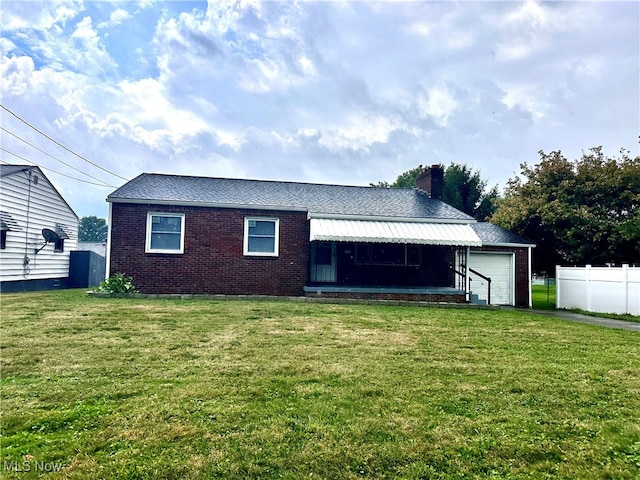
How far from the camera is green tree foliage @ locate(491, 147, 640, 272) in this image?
60.5ft

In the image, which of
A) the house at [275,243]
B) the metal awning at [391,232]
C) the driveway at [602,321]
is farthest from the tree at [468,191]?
the driveway at [602,321]

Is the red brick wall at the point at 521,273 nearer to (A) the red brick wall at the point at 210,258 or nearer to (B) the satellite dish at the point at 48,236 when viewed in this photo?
(A) the red brick wall at the point at 210,258

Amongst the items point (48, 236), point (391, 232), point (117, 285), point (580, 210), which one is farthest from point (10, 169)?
point (580, 210)

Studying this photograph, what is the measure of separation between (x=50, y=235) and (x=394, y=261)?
1711 centimetres

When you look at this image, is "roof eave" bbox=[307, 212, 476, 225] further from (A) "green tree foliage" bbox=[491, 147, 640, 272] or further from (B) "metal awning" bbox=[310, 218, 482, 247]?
(A) "green tree foliage" bbox=[491, 147, 640, 272]

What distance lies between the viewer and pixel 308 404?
4379 millimetres

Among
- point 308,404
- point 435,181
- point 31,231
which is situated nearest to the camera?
point 308,404

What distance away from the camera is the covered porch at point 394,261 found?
16047mm

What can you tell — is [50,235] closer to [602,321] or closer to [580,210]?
[602,321]

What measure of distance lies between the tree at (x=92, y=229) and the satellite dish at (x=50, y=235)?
7200 cm

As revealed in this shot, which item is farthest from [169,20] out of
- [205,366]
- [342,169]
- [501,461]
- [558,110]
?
[342,169]

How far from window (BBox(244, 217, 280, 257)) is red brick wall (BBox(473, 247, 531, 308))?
9396 mm

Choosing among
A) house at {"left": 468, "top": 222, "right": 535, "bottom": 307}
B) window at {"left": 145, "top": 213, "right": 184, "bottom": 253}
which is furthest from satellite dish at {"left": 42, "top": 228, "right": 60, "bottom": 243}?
house at {"left": 468, "top": 222, "right": 535, "bottom": 307}

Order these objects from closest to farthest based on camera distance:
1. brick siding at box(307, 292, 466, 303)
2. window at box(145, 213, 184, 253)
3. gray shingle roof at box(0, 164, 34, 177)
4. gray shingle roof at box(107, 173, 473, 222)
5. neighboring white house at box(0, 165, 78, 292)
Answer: brick siding at box(307, 292, 466, 303)
window at box(145, 213, 184, 253)
gray shingle roof at box(107, 173, 473, 222)
gray shingle roof at box(0, 164, 34, 177)
neighboring white house at box(0, 165, 78, 292)
